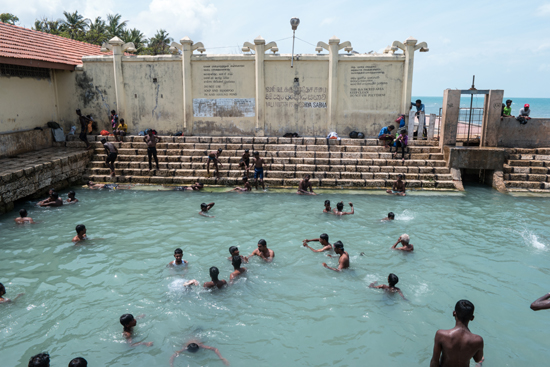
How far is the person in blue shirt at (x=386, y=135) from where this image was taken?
→ 15125mm

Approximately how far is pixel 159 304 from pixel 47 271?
2.86m

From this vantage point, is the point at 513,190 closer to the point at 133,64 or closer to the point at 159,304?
the point at 159,304

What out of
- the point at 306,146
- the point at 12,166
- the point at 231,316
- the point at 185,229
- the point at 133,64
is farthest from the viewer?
the point at 133,64

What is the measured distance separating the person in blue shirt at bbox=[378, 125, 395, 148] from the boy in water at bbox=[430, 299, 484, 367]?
1180 centimetres

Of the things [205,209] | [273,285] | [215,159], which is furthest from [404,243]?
[215,159]

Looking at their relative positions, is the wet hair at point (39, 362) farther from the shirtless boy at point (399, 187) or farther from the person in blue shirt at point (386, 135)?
the person in blue shirt at point (386, 135)

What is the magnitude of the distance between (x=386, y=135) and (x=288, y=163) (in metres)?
4.19

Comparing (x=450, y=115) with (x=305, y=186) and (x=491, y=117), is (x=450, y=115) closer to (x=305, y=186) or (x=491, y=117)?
(x=491, y=117)

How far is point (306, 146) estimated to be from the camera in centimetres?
1538

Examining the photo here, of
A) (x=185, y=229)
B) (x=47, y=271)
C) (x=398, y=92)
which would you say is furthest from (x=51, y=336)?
(x=398, y=92)

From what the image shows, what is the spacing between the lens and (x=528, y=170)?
1406 centimetres

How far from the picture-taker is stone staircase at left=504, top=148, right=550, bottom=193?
1360 centimetres

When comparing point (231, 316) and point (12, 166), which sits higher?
point (12, 166)

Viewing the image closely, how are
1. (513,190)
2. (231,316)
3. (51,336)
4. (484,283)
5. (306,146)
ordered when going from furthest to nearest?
(306,146) < (513,190) < (484,283) < (231,316) < (51,336)
